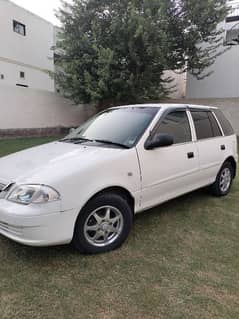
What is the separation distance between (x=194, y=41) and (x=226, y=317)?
12464 millimetres

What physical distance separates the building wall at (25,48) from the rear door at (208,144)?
12570 millimetres

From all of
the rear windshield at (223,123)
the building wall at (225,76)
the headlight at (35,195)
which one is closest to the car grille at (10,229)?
the headlight at (35,195)

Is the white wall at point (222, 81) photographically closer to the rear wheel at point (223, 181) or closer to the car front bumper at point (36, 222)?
the rear wheel at point (223, 181)

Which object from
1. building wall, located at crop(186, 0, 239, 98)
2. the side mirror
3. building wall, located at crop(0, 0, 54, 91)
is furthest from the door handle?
building wall, located at crop(186, 0, 239, 98)

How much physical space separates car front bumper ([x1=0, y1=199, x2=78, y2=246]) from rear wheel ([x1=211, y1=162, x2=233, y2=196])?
9.50ft

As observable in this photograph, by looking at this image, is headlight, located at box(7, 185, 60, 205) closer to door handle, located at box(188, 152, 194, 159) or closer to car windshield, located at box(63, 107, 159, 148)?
car windshield, located at box(63, 107, 159, 148)

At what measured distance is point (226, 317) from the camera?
1.93m

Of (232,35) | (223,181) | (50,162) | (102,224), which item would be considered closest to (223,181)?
(223,181)

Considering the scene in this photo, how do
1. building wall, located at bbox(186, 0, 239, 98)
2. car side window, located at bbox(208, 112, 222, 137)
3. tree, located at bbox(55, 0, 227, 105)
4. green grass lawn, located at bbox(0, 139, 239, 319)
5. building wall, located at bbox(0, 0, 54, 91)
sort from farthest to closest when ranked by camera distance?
building wall, located at bbox(186, 0, 239, 98), building wall, located at bbox(0, 0, 54, 91), tree, located at bbox(55, 0, 227, 105), car side window, located at bbox(208, 112, 222, 137), green grass lawn, located at bbox(0, 139, 239, 319)

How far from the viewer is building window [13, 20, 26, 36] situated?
1495 centimetres

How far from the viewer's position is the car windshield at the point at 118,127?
314 centimetres

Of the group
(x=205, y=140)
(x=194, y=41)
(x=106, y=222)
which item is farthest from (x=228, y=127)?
(x=194, y=41)

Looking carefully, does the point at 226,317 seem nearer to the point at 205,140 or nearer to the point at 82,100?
the point at 205,140

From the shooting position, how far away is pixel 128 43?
11.5 meters
